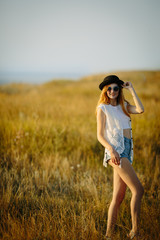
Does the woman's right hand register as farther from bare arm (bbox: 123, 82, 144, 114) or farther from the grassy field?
the grassy field

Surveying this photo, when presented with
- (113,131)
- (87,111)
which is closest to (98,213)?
(113,131)

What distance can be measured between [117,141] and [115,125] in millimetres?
180

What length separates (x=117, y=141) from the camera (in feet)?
6.21

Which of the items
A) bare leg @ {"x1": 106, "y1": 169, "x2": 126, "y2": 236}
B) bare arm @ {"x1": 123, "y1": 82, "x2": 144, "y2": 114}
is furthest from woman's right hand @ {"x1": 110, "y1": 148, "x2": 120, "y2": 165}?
bare arm @ {"x1": 123, "y1": 82, "x2": 144, "y2": 114}

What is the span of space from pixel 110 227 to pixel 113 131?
113 cm

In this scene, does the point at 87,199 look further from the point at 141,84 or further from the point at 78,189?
the point at 141,84

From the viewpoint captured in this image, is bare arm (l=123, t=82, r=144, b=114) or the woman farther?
bare arm (l=123, t=82, r=144, b=114)

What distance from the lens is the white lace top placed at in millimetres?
1894

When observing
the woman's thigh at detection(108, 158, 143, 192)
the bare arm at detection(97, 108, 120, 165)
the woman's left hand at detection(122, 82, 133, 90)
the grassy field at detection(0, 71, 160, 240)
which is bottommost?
the grassy field at detection(0, 71, 160, 240)

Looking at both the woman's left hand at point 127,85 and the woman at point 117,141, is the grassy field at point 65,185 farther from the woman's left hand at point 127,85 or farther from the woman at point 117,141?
the woman's left hand at point 127,85

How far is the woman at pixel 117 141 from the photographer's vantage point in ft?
5.99

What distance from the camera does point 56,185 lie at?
2996mm

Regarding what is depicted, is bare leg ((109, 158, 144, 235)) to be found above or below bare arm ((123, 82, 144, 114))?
below

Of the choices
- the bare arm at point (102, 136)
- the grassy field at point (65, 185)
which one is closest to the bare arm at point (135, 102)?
the bare arm at point (102, 136)
